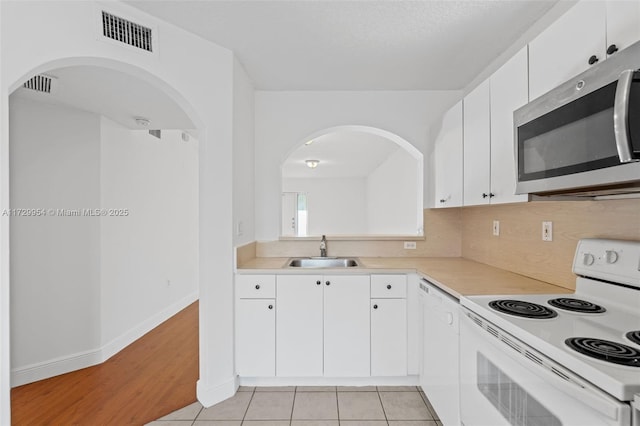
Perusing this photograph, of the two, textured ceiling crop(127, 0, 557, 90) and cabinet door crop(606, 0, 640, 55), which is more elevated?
textured ceiling crop(127, 0, 557, 90)

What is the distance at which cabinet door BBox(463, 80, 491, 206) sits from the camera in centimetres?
179

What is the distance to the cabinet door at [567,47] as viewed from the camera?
1.12 m

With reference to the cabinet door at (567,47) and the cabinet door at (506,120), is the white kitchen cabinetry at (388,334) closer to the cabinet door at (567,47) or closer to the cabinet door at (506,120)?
the cabinet door at (506,120)

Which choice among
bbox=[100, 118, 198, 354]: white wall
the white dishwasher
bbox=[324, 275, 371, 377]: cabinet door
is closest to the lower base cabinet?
bbox=[324, 275, 371, 377]: cabinet door

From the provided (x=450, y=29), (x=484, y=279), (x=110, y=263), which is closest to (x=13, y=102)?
(x=110, y=263)

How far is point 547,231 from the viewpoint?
1.77 meters

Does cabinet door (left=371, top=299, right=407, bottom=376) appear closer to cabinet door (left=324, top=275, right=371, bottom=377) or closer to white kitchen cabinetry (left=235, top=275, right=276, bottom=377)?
cabinet door (left=324, top=275, right=371, bottom=377)

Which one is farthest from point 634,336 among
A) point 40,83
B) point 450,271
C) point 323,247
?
point 40,83

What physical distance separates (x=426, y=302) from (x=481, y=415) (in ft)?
2.60

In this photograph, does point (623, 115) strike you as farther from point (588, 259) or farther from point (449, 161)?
point (449, 161)

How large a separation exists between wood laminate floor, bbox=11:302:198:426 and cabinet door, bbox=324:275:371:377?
1049mm

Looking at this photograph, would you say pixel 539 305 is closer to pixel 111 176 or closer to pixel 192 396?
pixel 192 396

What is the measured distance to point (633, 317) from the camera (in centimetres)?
117

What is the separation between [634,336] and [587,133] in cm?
68
